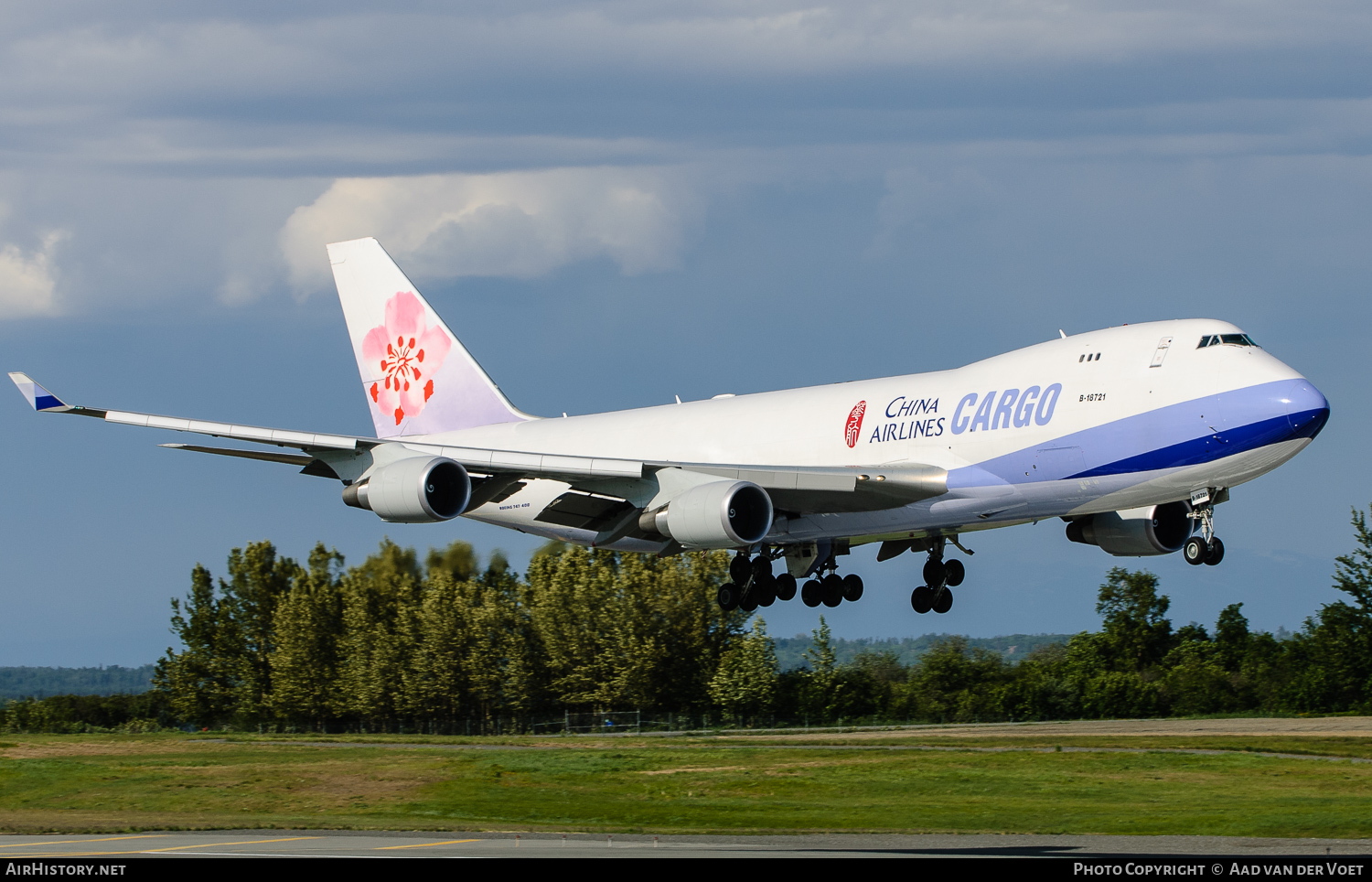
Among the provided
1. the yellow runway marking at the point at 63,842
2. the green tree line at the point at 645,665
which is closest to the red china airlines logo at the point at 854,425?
the yellow runway marking at the point at 63,842

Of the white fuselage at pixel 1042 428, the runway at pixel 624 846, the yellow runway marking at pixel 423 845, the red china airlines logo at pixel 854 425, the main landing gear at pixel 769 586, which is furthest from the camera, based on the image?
the main landing gear at pixel 769 586

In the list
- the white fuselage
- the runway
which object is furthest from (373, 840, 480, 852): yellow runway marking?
the white fuselage

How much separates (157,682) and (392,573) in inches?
1400

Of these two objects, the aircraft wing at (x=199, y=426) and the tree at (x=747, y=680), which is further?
the tree at (x=747, y=680)

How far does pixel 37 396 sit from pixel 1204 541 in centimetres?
3016

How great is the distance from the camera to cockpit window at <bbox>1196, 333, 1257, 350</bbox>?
34844mm

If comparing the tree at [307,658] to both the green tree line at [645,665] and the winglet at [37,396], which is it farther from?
the winglet at [37,396]

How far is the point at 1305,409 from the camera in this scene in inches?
1314

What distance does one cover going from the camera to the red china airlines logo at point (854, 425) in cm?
4103

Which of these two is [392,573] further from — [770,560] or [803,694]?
[770,560]

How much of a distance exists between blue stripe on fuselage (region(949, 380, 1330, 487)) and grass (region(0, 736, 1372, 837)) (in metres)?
16.1

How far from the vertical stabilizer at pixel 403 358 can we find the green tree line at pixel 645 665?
41072 mm

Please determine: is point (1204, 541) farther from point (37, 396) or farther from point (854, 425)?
point (37, 396)
